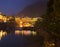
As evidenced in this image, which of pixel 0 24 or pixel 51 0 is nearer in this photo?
pixel 51 0

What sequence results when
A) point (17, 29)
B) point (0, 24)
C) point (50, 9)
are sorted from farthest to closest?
point (17, 29) < point (0, 24) < point (50, 9)

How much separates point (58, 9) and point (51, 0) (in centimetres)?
65

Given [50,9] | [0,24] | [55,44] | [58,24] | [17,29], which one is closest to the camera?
[58,24]

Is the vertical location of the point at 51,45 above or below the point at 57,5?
below

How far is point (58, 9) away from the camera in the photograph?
3445 millimetres

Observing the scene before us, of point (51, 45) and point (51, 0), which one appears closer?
point (51, 45)

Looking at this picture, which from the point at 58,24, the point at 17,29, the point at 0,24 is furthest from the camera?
the point at 17,29

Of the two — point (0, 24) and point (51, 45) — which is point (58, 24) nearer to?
point (51, 45)

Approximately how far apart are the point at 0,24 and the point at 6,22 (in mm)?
931

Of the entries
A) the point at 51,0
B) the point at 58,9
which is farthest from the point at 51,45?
the point at 51,0

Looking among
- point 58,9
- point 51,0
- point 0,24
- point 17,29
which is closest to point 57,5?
point 58,9

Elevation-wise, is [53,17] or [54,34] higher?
[53,17]

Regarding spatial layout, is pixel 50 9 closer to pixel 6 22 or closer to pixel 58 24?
pixel 58 24

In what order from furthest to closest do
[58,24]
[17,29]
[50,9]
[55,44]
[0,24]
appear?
[17,29] → [0,24] → [50,9] → [55,44] → [58,24]
